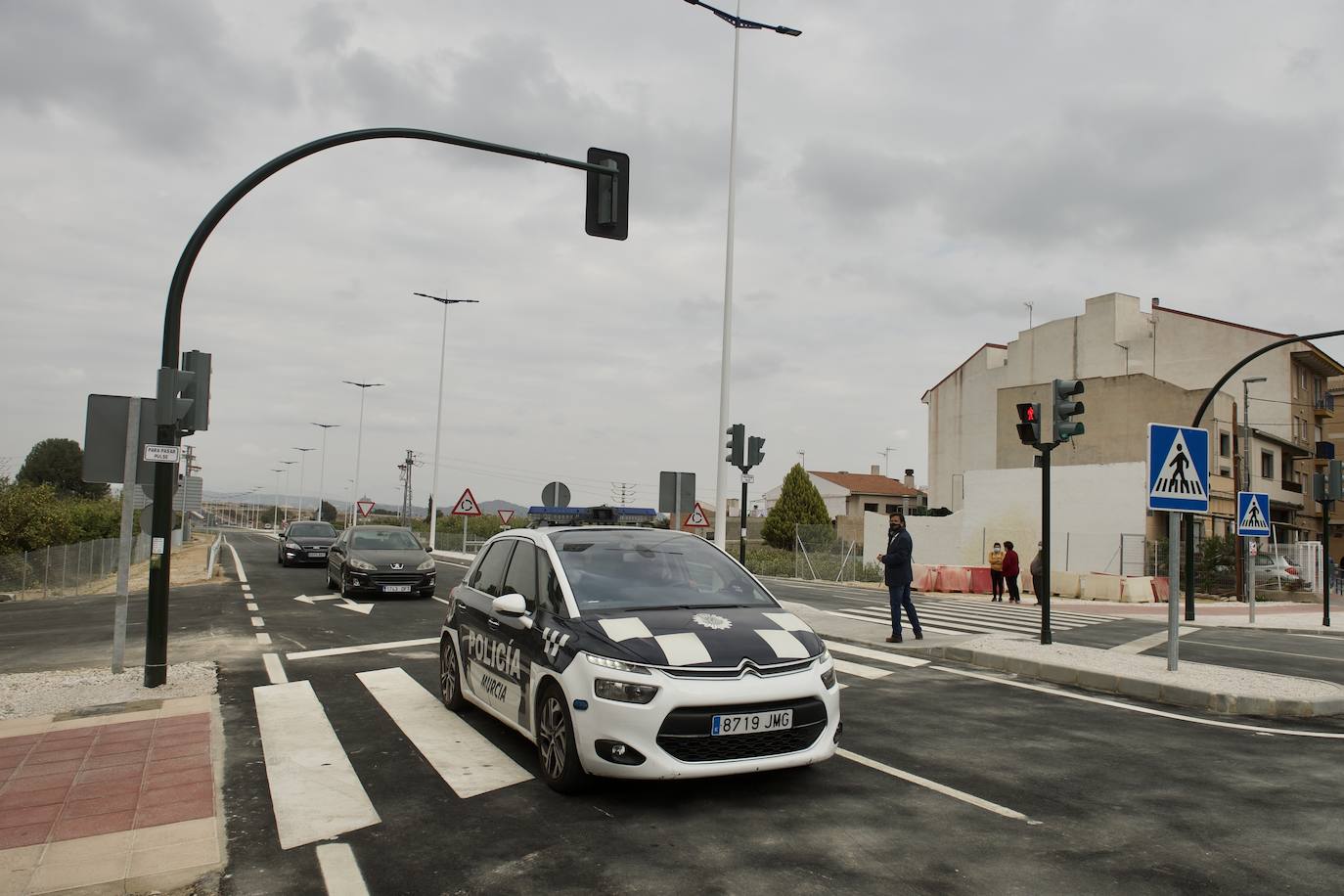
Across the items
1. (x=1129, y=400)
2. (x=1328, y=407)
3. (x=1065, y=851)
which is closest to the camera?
(x=1065, y=851)

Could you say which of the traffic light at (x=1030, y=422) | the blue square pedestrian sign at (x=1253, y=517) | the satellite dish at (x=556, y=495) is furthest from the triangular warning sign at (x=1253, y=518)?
the satellite dish at (x=556, y=495)

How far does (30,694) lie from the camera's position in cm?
817

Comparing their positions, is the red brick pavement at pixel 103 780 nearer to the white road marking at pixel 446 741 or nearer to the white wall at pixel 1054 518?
the white road marking at pixel 446 741

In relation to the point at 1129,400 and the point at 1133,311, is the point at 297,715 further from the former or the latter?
the point at 1133,311

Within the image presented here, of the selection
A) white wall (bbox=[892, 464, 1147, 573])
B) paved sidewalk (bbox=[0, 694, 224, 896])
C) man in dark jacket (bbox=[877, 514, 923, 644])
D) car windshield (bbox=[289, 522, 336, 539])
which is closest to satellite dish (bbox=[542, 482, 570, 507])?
car windshield (bbox=[289, 522, 336, 539])

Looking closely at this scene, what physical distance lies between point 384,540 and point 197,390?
437 inches

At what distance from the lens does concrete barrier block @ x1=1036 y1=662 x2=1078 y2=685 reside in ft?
33.5

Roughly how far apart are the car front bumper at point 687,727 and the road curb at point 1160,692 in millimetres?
5597

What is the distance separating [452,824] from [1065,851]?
3.08m

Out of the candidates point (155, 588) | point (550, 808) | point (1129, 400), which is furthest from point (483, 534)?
point (550, 808)

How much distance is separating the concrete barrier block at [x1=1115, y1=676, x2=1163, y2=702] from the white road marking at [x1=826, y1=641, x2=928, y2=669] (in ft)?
7.13

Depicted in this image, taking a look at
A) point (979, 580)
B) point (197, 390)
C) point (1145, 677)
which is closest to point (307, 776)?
point (197, 390)

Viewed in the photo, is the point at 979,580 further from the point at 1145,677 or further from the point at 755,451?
the point at 1145,677

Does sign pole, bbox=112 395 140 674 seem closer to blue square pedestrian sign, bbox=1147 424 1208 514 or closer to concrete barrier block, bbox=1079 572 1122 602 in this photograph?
blue square pedestrian sign, bbox=1147 424 1208 514
